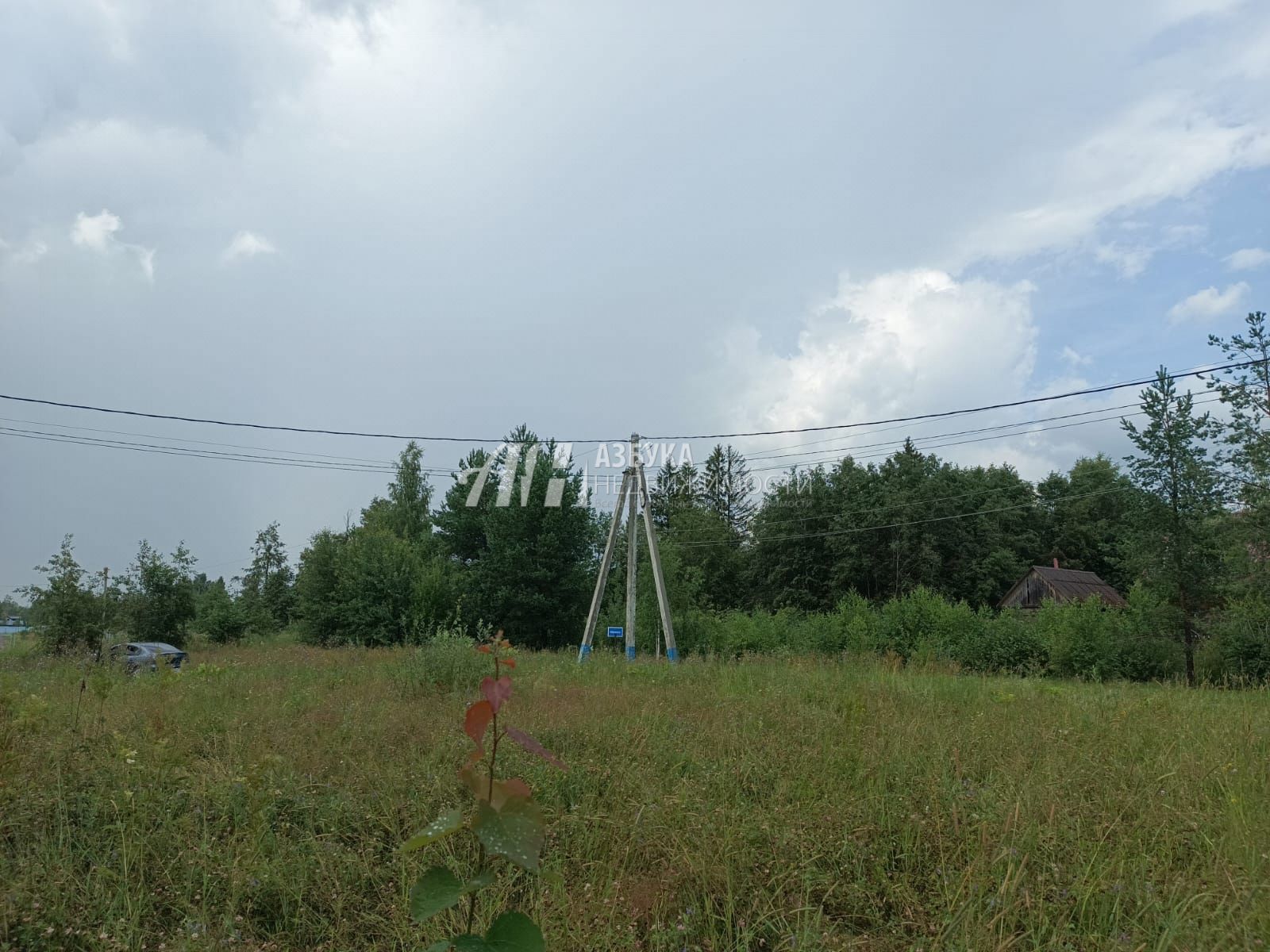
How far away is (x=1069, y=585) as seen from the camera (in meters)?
38.7

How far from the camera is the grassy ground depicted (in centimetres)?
306

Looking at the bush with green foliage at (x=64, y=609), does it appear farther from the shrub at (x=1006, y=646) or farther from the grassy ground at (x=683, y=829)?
the shrub at (x=1006, y=646)

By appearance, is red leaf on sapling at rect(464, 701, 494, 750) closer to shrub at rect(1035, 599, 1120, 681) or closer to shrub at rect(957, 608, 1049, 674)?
shrub at rect(1035, 599, 1120, 681)

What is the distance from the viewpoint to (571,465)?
28672 millimetres

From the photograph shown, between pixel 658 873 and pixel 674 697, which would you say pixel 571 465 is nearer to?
pixel 674 697

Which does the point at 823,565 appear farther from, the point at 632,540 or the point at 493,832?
the point at 493,832

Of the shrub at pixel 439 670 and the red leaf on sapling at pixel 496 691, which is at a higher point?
the red leaf on sapling at pixel 496 691

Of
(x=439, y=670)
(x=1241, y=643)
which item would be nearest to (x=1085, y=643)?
(x=1241, y=643)

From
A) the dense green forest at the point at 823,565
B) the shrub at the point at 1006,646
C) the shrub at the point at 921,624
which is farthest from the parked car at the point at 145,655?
the shrub at the point at 921,624

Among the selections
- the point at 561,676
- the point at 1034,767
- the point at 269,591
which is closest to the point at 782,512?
the point at 269,591

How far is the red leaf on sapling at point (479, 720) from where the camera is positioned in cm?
116

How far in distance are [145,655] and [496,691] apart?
63.8 feet

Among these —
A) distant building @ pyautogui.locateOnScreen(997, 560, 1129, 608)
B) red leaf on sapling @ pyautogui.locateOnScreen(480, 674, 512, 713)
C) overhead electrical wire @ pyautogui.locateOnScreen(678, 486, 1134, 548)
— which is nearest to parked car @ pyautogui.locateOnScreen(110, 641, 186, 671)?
red leaf on sapling @ pyautogui.locateOnScreen(480, 674, 512, 713)

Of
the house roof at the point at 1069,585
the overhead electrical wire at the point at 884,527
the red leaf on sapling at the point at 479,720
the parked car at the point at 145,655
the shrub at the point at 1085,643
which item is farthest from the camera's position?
the overhead electrical wire at the point at 884,527
